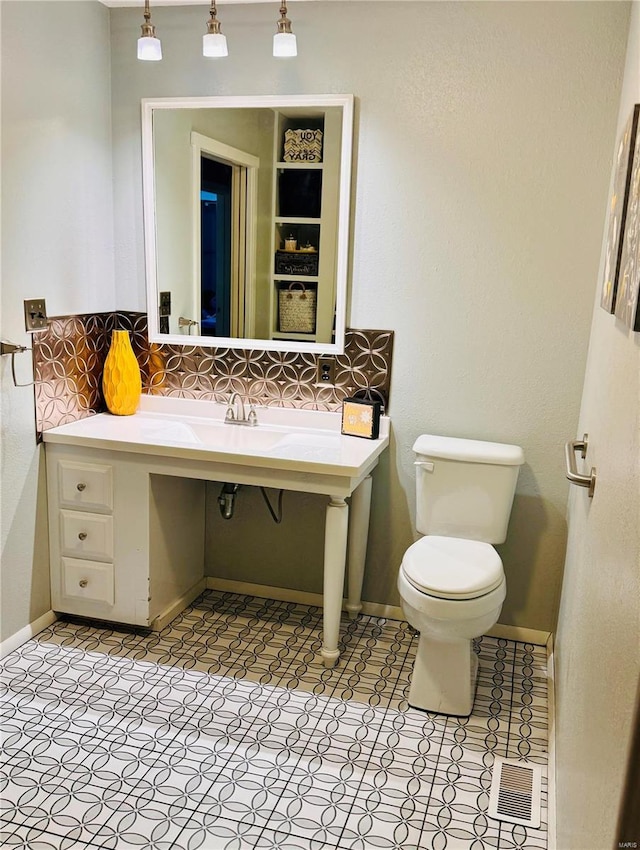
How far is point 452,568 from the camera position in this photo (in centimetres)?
249

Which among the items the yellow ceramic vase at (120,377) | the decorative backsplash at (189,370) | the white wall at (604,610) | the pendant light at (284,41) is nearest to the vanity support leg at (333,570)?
the decorative backsplash at (189,370)

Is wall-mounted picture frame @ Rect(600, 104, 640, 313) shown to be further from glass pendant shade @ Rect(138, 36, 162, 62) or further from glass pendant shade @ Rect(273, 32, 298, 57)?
glass pendant shade @ Rect(138, 36, 162, 62)

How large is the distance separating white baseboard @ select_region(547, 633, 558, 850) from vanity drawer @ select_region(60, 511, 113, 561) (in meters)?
1.68

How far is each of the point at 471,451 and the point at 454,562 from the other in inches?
17.3

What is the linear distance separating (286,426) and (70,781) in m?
1.52

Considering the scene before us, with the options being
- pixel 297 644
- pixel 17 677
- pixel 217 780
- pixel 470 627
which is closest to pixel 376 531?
pixel 297 644

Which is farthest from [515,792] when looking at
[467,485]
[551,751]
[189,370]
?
[189,370]

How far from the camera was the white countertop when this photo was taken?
2604mm

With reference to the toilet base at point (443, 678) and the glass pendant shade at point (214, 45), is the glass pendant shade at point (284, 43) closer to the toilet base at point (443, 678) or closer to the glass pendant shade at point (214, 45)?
the glass pendant shade at point (214, 45)

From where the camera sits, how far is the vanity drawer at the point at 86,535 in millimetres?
2873

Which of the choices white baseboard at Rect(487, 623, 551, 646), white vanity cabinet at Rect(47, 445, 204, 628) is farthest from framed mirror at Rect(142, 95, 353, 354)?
white baseboard at Rect(487, 623, 551, 646)

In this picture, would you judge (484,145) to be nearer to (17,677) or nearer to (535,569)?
(535,569)

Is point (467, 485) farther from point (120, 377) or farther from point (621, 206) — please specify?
point (120, 377)

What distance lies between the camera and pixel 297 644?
2.94 metres
